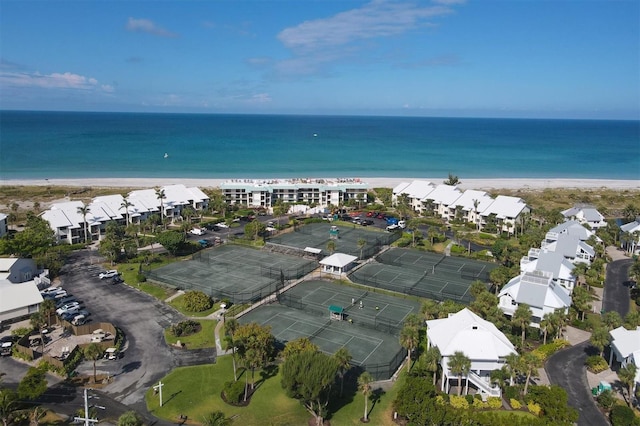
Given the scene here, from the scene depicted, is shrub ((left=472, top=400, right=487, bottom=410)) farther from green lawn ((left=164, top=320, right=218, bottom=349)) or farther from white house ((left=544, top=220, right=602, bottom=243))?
white house ((left=544, top=220, right=602, bottom=243))

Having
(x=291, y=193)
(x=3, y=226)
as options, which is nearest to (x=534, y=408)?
(x=291, y=193)

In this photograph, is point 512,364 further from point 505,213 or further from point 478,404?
point 505,213

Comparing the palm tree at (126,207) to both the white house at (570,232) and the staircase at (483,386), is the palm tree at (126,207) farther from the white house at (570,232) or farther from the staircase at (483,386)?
the white house at (570,232)

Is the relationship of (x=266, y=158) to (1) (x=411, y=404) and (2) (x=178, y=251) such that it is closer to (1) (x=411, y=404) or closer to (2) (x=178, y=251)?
(2) (x=178, y=251)

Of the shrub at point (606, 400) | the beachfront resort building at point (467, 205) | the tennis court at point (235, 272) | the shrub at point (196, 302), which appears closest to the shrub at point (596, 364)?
the shrub at point (606, 400)

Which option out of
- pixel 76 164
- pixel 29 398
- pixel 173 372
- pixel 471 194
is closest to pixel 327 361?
pixel 173 372

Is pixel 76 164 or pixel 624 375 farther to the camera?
pixel 76 164
